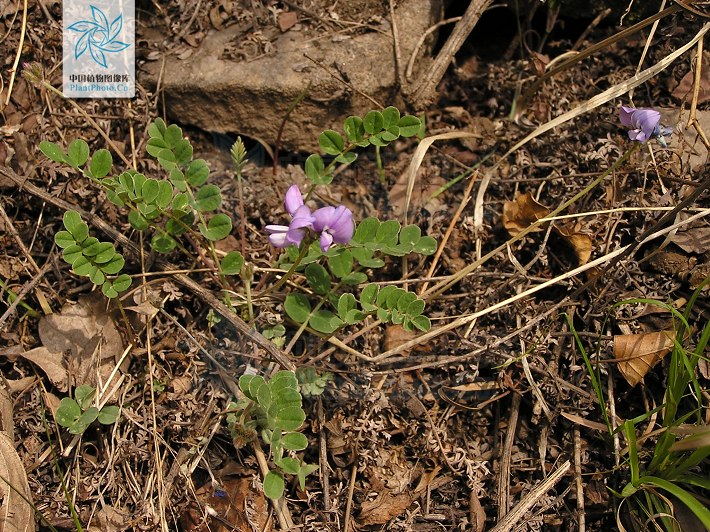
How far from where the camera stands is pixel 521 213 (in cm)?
293

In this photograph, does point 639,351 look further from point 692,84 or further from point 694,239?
point 692,84

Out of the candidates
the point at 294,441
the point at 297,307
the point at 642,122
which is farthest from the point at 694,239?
the point at 294,441

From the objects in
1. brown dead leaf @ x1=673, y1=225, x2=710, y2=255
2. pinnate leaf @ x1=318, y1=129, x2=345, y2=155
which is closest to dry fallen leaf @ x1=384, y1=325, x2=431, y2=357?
pinnate leaf @ x1=318, y1=129, x2=345, y2=155

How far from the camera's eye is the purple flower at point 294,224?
2.19m

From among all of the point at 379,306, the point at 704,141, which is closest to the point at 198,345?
the point at 379,306

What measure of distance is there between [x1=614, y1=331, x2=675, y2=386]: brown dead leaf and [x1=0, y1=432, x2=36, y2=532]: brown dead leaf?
86.1 inches

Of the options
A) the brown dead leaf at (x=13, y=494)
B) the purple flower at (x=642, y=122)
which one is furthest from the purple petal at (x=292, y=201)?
the brown dead leaf at (x=13, y=494)

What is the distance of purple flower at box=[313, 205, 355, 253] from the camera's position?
2195 mm

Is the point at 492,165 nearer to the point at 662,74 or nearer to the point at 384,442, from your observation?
the point at 662,74

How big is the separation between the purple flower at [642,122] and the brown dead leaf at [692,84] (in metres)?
0.61

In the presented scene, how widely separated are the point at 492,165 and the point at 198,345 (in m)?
1.50

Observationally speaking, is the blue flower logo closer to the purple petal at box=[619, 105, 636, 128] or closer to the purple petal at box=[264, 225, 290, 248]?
the purple petal at box=[264, 225, 290, 248]

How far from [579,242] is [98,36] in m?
2.32

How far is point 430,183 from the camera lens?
3.14m
